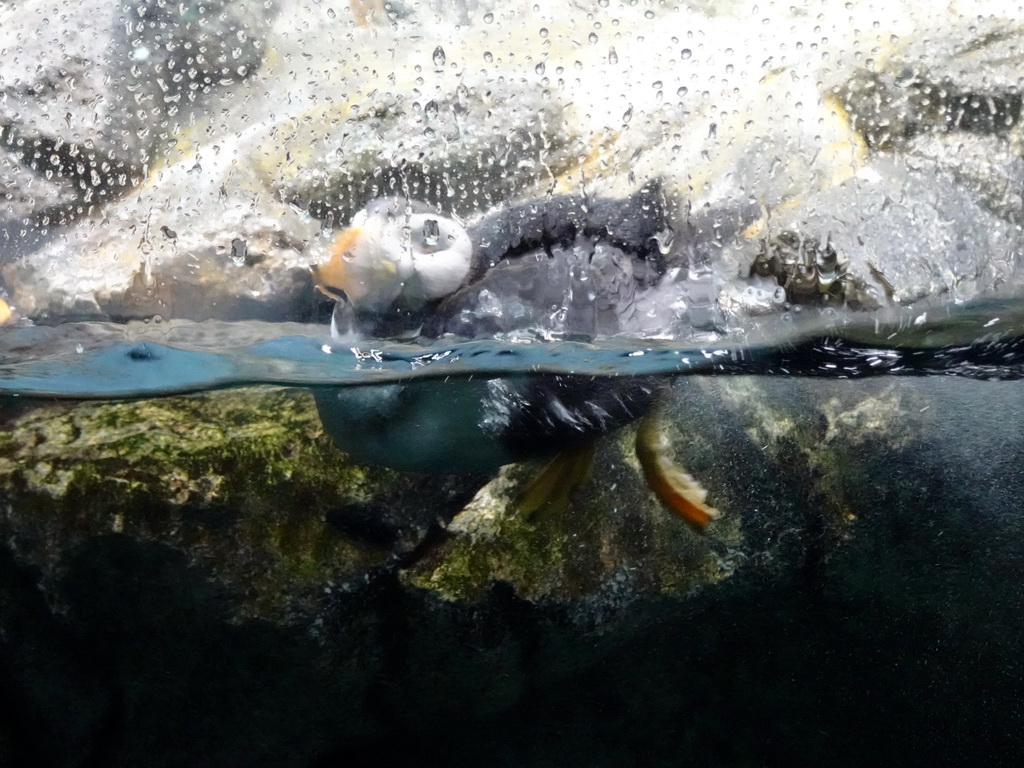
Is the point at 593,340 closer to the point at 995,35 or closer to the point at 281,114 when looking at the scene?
the point at 281,114

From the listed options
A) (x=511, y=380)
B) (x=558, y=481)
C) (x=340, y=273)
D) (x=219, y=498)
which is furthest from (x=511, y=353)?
(x=219, y=498)

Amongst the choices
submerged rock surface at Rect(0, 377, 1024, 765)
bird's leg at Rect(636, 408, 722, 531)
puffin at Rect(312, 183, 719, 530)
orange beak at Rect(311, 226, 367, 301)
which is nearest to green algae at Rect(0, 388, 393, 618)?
submerged rock surface at Rect(0, 377, 1024, 765)

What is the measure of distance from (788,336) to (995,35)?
1.09m

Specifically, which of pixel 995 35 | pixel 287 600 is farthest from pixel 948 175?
pixel 287 600

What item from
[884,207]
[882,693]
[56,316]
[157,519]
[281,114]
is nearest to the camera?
[884,207]

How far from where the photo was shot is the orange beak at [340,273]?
81.0 inches

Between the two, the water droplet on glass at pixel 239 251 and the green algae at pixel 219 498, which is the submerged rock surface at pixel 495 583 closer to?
the green algae at pixel 219 498

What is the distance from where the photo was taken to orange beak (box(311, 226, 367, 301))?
6.75ft

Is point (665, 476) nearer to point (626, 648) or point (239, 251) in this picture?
point (626, 648)

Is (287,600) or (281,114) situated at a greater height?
(281,114)

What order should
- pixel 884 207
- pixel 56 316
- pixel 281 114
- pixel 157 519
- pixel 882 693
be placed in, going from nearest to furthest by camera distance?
pixel 884 207
pixel 281 114
pixel 56 316
pixel 157 519
pixel 882 693

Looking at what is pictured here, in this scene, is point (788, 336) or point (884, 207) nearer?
point (884, 207)

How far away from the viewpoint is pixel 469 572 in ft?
8.45

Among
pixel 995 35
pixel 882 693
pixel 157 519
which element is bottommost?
pixel 882 693
